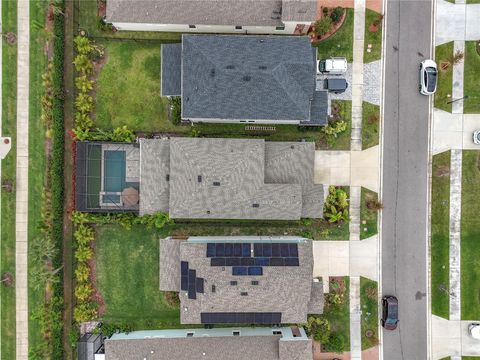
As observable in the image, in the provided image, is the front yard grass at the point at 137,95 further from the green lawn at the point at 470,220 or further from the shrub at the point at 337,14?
the green lawn at the point at 470,220

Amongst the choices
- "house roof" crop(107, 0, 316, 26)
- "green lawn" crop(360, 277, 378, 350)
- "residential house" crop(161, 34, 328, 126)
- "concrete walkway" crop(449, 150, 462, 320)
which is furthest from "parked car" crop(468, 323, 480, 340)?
"house roof" crop(107, 0, 316, 26)

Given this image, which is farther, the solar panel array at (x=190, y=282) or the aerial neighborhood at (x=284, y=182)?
the aerial neighborhood at (x=284, y=182)

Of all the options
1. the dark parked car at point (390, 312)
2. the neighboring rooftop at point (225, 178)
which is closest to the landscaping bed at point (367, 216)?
the dark parked car at point (390, 312)

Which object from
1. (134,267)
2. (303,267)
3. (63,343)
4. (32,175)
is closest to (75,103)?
(32,175)

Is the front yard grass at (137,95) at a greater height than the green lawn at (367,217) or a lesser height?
greater

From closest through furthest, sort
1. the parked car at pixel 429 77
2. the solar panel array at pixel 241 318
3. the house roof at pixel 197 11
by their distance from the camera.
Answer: the house roof at pixel 197 11, the solar panel array at pixel 241 318, the parked car at pixel 429 77

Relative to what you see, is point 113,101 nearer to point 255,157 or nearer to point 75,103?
point 75,103

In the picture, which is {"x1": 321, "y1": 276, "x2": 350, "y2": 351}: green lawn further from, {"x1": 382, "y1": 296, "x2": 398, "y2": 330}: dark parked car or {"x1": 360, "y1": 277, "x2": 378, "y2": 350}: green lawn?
A: {"x1": 382, "y1": 296, "x2": 398, "y2": 330}: dark parked car

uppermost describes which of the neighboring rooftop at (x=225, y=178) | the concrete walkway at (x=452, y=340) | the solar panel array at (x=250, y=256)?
the neighboring rooftop at (x=225, y=178)

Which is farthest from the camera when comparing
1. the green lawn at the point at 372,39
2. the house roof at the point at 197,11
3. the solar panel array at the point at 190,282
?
the green lawn at the point at 372,39
